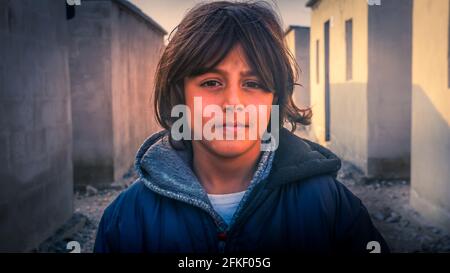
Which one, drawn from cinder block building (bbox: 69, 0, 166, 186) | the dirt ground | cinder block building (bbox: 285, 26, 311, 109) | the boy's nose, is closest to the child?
the boy's nose

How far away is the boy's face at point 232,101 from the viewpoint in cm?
134

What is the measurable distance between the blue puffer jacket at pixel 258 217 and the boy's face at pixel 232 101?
12 cm

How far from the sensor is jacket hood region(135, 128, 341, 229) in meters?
1.38

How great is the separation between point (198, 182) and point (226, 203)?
11 cm

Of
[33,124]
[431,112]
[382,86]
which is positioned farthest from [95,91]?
[431,112]

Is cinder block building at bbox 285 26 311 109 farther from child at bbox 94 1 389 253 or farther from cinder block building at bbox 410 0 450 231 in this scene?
child at bbox 94 1 389 253

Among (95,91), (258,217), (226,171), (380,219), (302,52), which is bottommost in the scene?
(380,219)

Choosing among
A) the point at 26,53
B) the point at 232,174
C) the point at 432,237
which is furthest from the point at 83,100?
the point at 232,174

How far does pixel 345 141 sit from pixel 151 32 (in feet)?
15.2

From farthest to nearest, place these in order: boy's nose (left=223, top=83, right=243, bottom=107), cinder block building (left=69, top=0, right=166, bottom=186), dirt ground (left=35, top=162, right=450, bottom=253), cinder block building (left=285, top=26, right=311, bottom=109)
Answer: cinder block building (left=285, top=26, right=311, bottom=109)
cinder block building (left=69, top=0, right=166, bottom=186)
dirt ground (left=35, top=162, right=450, bottom=253)
boy's nose (left=223, top=83, right=243, bottom=107)

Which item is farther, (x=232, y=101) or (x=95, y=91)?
(x=95, y=91)

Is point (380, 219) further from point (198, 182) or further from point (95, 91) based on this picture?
point (95, 91)

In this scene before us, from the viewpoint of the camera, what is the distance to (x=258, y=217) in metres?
1.37

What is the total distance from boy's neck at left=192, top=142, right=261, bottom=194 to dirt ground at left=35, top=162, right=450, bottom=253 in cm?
264
